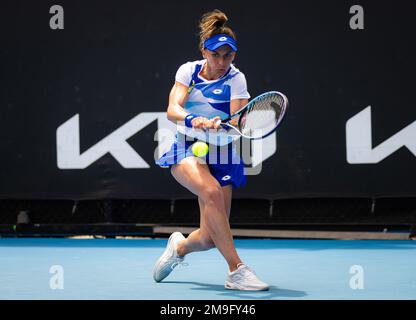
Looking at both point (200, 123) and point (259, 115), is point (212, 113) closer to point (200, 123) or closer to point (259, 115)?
point (259, 115)

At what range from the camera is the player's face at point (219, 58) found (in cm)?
495

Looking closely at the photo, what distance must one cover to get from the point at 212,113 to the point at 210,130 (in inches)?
8.8

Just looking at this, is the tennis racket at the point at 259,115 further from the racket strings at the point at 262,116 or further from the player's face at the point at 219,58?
the player's face at the point at 219,58

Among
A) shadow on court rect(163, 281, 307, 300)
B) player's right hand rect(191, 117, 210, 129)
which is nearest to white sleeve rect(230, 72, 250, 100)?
player's right hand rect(191, 117, 210, 129)

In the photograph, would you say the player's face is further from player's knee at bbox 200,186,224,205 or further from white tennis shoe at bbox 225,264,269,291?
white tennis shoe at bbox 225,264,269,291

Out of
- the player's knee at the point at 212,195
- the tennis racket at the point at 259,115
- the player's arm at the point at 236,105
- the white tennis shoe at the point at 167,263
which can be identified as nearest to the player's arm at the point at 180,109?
the tennis racket at the point at 259,115

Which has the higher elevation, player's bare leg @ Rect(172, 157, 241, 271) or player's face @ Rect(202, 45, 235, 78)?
player's face @ Rect(202, 45, 235, 78)

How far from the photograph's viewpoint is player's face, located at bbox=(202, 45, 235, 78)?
495cm

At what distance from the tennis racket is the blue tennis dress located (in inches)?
6.7

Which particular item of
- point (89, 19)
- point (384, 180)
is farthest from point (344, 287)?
point (89, 19)

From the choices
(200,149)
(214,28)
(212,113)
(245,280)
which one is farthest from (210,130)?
(245,280)

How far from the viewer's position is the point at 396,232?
25.1ft

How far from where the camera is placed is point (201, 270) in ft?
19.4

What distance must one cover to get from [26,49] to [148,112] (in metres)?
1.16
